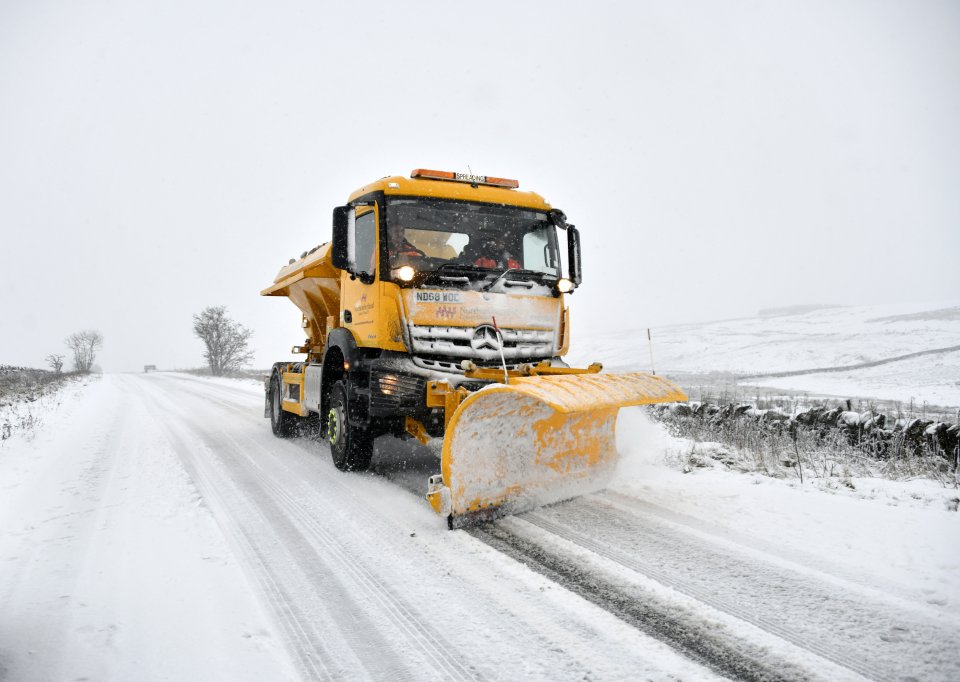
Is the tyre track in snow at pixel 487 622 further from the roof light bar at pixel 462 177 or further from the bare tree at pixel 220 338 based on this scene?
the bare tree at pixel 220 338

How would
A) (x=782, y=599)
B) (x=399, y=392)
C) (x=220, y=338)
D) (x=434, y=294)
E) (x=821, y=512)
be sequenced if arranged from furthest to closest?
(x=220, y=338), (x=434, y=294), (x=399, y=392), (x=821, y=512), (x=782, y=599)

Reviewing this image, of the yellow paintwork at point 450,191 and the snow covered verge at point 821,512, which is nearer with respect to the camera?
the snow covered verge at point 821,512

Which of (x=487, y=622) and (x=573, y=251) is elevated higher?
(x=573, y=251)

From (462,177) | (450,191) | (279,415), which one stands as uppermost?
(462,177)

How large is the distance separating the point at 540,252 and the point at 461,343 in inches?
53.0

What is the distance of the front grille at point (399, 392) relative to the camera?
4609mm

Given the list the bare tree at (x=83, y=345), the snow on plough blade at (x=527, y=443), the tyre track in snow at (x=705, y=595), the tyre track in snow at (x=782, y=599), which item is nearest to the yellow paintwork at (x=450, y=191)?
the snow on plough blade at (x=527, y=443)

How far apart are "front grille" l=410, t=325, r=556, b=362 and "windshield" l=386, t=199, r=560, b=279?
530 mm

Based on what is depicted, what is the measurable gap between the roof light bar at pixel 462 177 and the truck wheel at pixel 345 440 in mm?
2180

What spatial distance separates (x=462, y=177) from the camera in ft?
18.1

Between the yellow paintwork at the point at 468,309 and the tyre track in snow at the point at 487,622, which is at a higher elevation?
the yellow paintwork at the point at 468,309

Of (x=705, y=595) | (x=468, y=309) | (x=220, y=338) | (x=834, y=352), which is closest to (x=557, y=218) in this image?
(x=468, y=309)

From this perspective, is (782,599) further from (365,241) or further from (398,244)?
(365,241)

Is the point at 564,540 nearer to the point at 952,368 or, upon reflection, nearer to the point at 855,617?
the point at 855,617
